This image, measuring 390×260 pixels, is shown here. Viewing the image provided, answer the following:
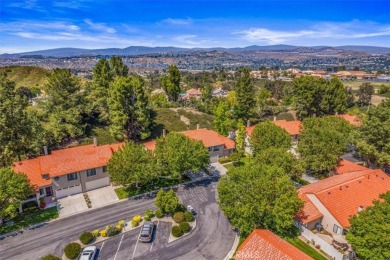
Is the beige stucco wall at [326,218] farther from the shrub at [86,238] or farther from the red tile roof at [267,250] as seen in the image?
the shrub at [86,238]

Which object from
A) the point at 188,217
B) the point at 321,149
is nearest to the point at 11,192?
the point at 188,217

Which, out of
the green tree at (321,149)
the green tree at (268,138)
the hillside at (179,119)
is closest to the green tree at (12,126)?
the hillside at (179,119)

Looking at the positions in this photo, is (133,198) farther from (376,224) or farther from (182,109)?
(182,109)

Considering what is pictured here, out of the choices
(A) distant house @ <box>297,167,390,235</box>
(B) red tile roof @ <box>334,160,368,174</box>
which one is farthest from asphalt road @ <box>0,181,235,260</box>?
(B) red tile roof @ <box>334,160,368,174</box>

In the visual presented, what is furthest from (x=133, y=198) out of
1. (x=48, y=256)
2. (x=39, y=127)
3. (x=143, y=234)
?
(x=39, y=127)

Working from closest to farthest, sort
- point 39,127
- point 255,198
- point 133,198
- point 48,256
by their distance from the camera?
point 48,256 → point 255,198 → point 133,198 → point 39,127

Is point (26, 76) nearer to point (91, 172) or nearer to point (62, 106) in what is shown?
point (62, 106)
